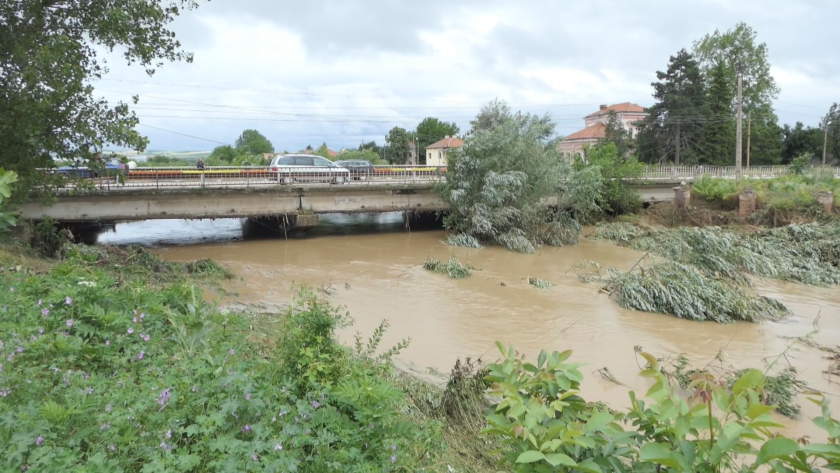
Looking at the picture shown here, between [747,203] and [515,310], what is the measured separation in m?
17.4

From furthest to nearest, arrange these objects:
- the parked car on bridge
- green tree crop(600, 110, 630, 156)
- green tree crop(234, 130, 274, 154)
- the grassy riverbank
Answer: green tree crop(234, 130, 274, 154) → green tree crop(600, 110, 630, 156) → the parked car on bridge → the grassy riverbank

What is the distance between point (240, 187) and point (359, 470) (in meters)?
19.6

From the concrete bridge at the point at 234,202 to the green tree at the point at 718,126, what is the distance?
2553cm

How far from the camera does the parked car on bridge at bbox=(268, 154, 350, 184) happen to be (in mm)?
23188

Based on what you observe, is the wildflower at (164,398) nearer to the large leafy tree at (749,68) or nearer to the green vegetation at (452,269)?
the green vegetation at (452,269)

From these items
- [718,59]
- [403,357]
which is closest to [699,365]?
[403,357]

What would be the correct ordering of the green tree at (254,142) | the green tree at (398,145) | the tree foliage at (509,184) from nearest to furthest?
the tree foliage at (509,184) < the green tree at (398,145) < the green tree at (254,142)

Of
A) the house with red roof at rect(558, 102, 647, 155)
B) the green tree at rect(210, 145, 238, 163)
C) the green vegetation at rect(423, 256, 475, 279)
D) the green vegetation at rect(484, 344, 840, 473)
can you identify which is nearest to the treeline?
the house with red roof at rect(558, 102, 647, 155)

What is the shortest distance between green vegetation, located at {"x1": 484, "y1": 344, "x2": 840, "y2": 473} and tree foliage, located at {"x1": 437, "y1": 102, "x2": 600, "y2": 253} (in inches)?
706

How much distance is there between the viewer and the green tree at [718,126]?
1676 inches

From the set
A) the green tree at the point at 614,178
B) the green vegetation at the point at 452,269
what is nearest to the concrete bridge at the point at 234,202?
the green tree at the point at 614,178

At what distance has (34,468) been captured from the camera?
106 inches

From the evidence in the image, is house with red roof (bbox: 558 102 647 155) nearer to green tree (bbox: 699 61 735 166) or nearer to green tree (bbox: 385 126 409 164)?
green tree (bbox: 699 61 735 166)

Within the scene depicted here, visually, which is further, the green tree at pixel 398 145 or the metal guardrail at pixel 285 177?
the green tree at pixel 398 145
